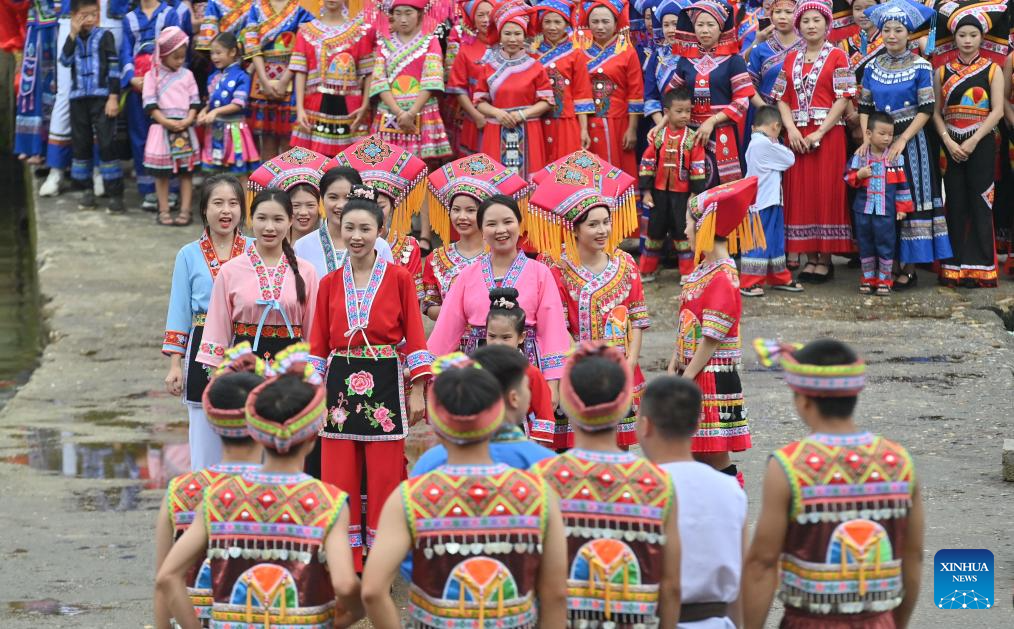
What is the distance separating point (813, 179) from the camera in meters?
11.3

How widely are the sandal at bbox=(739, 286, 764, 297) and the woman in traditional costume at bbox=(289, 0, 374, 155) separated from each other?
3046mm

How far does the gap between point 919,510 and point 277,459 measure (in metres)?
1.77

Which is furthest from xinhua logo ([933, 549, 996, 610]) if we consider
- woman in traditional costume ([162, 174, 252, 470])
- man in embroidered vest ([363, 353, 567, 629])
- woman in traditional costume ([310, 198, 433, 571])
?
woman in traditional costume ([162, 174, 252, 470])

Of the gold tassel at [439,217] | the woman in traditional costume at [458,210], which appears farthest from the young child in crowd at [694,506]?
the gold tassel at [439,217]

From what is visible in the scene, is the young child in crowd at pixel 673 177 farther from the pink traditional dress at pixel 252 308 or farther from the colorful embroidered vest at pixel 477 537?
the colorful embroidered vest at pixel 477 537

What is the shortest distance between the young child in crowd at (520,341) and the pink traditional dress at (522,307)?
0.45 feet

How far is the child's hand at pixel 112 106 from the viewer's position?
12820 millimetres

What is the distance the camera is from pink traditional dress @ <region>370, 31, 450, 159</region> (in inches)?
431

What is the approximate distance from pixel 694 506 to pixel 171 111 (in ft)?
29.5

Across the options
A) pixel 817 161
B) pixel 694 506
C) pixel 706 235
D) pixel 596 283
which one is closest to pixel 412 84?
pixel 817 161

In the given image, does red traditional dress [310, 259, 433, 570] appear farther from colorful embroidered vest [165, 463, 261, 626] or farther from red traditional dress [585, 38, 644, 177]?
red traditional dress [585, 38, 644, 177]

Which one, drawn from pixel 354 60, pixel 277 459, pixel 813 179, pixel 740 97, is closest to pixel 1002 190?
pixel 813 179

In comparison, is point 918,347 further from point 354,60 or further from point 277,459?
point 277,459

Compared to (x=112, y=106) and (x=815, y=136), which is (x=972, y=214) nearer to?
(x=815, y=136)
